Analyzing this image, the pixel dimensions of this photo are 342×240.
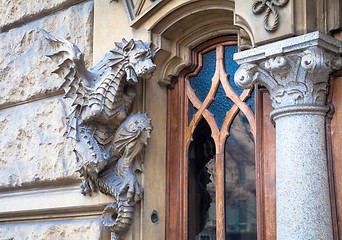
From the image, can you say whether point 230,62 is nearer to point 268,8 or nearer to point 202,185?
point 268,8

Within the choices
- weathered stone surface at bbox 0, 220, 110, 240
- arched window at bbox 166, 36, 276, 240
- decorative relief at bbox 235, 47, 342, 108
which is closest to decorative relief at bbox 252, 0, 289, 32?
decorative relief at bbox 235, 47, 342, 108

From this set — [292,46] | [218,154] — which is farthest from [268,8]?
[218,154]

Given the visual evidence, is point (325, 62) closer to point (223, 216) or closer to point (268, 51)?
point (268, 51)

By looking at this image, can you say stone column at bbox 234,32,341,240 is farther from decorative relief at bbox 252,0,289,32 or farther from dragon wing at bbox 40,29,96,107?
dragon wing at bbox 40,29,96,107

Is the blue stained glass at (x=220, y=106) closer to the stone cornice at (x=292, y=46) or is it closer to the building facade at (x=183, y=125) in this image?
the building facade at (x=183, y=125)

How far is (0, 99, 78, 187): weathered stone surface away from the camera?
10.4 ft

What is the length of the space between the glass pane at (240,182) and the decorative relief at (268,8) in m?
0.65

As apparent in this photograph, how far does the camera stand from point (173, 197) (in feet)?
9.59

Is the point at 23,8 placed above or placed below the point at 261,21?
above

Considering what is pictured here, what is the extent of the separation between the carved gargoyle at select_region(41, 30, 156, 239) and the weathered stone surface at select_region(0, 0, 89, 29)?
0.82m

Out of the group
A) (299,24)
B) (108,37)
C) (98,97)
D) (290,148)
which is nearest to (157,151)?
(98,97)

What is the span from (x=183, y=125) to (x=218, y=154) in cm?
36

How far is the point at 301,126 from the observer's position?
6.95 ft

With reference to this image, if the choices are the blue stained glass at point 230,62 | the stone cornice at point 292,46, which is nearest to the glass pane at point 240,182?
the blue stained glass at point 230,62
